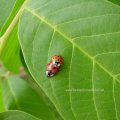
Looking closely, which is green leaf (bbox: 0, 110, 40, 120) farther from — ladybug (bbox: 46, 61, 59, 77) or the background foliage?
ladybug (bbox: 46, 61, 59, 77)

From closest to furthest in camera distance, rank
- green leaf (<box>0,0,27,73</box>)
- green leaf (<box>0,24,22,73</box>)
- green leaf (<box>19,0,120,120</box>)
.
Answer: green leaf (<box>19,0,120,120</box>) → green leaf (<box>0,0,27,73</box>) → green leaf (<box>0,24,22,73</box>)

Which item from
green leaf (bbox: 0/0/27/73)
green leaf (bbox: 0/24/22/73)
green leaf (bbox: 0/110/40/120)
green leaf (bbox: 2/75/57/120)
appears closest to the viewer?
green leaf (bbox: 0/110/40/120)

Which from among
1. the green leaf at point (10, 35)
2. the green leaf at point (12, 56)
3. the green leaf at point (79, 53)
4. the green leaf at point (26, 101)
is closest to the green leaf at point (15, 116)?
the green leaf at point (79, 53)

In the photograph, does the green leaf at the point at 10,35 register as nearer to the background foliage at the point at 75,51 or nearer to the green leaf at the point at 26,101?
the background foliage at the point at 75,51

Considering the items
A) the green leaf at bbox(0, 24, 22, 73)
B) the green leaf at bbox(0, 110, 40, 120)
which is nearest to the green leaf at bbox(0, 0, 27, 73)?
the green leaf at bbox(0, 24, 22, 73)

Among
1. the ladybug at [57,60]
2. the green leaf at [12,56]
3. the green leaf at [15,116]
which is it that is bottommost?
the green leaf at [12,56]

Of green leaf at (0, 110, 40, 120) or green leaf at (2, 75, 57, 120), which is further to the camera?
green leaf at (2, 75, 57, 120)
